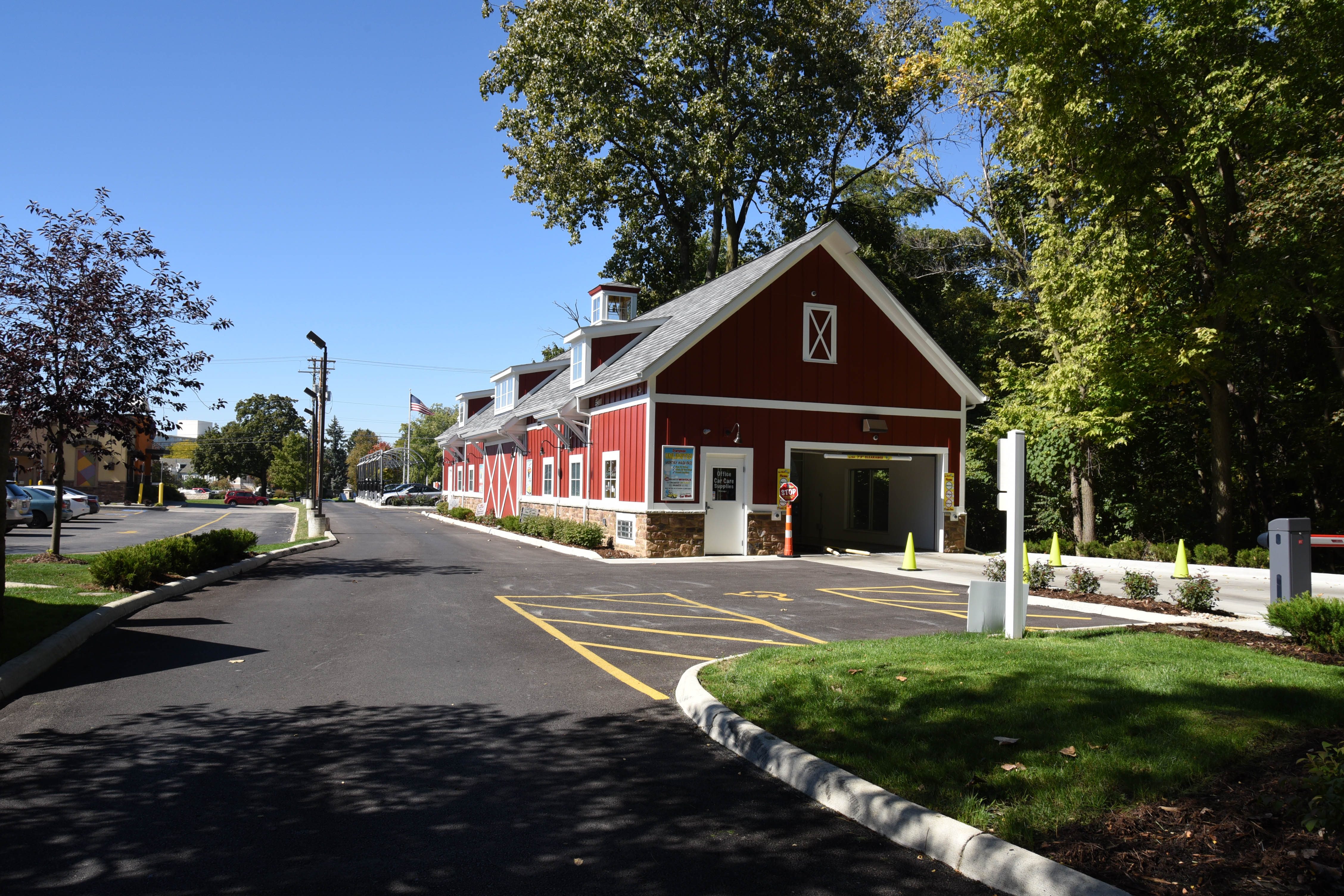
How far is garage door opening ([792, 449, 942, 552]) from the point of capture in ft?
79.6

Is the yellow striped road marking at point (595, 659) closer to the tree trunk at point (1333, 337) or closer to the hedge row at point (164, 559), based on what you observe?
the hedge row at point (164, 559)

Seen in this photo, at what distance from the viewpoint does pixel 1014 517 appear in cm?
859

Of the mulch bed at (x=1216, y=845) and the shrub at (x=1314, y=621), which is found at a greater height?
the shrub at (x=1314, y=621)

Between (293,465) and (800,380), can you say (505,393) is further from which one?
(293,465)

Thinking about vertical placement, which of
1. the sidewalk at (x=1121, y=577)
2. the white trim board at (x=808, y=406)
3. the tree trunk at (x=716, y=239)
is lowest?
the sidewalk at (x=1121, y=577)

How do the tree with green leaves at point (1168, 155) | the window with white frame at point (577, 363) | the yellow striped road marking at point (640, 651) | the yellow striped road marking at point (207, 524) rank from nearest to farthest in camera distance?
the yellow striped road marking at point (640, 651), the tree with green leaves at point (1168, 155), the window with white frame at point (577, 363), the yellow striped road marking at point (207, 524)

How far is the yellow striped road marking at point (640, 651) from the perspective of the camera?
904 centimetres

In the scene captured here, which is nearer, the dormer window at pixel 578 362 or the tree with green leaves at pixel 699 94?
the dormer window at pixel 578 362

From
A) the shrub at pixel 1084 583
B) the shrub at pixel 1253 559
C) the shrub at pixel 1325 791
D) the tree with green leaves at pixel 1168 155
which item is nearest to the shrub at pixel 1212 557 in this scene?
the shrub at pixel 1253 559

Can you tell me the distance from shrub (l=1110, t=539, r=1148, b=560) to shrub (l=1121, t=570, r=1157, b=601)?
1013 cm

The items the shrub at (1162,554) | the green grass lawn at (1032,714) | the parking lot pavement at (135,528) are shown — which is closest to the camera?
the green grass lawn at (1032,714)

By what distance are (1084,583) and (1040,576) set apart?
789mm

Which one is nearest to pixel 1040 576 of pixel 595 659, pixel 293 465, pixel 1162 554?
pixel 595 659

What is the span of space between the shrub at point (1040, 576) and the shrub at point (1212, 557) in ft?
25.2
